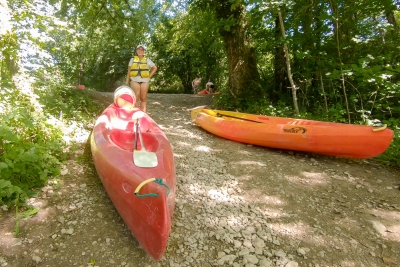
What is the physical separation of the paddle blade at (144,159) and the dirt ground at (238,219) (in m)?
0.76

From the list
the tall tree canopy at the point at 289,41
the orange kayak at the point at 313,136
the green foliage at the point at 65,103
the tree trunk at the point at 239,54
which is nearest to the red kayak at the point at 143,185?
the orange kayak at the point at 313,136

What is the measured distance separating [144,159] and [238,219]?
1.27 m

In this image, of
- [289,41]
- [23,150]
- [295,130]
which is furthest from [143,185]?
[289,41]

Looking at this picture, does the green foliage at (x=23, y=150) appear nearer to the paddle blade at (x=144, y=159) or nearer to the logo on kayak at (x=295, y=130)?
the paddle blade at (x=144, y=159)

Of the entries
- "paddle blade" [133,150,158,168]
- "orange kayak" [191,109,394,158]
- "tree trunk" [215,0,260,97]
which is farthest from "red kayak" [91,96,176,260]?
"tree trunk" [215,0,260,97]

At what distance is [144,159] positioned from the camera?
8.41 feet

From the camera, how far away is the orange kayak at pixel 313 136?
12.6ft

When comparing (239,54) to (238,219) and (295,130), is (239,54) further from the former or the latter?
(238,219)

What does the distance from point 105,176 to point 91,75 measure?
654 inches

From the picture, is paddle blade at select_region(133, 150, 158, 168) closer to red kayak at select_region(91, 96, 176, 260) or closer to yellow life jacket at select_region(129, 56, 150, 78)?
red kayak at select_region(91, 96, 176, 260)

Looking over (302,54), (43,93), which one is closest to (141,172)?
(43,93)

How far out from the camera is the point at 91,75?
57.1ft

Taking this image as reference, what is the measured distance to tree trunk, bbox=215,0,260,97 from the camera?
7.36 metres

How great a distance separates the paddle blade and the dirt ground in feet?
2.48
